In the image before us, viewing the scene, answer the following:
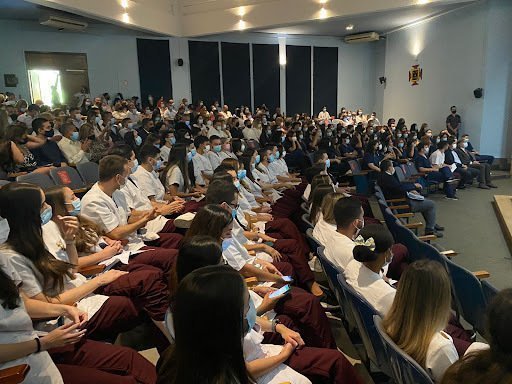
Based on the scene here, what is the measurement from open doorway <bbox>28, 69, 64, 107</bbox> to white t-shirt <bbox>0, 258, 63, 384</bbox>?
40.6 feet

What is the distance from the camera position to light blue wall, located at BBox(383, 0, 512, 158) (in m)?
11.1

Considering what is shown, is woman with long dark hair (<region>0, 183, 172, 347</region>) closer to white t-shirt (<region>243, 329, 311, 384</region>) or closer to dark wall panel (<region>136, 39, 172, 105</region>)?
white t-shirt (<region>243, 329, 311, 384</region>)

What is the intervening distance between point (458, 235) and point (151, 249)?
4.33 meters

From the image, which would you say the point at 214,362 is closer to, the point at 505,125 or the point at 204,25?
the point at 505,125

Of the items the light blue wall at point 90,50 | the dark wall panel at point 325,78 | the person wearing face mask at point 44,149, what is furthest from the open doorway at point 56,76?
the dark wall panel at point 325,78

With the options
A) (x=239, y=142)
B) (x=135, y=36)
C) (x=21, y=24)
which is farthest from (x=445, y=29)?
(x=21, y=24)

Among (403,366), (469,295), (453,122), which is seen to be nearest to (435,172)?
(453,122)

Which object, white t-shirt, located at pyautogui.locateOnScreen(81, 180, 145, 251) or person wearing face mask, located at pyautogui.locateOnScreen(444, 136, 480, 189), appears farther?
person wearing face mask, located at pyautogui.locateOnScreen(444, 136, 480, 189)

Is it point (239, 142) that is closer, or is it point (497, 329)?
point (497, 329)

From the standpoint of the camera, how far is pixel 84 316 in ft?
6.63

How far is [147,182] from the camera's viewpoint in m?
4.69

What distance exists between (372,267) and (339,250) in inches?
17.4

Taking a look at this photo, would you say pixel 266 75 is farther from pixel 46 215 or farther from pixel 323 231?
pixel 46 215

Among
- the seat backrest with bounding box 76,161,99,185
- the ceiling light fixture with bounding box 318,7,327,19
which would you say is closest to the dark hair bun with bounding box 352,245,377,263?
the seat backrest with bounding box 76,161,99,185
